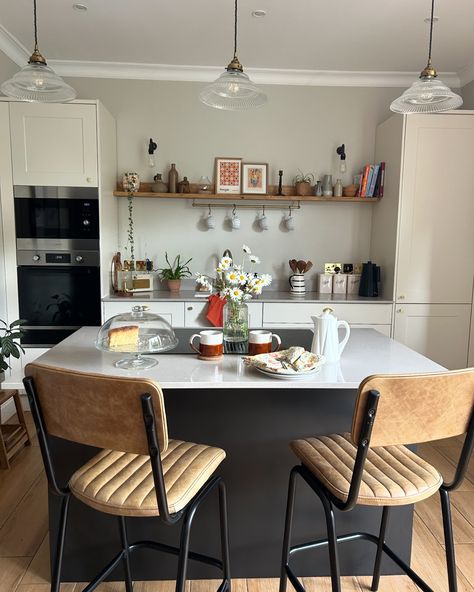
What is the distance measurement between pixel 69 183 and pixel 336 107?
231 cm

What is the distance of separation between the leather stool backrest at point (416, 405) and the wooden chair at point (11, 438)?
2303 millimetres

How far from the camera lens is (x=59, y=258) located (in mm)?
3533

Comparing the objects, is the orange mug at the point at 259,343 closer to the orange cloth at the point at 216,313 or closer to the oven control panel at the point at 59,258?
the orange cloth at the point at 216,313

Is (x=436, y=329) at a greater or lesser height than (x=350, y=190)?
lesser

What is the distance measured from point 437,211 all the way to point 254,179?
4.89 feet

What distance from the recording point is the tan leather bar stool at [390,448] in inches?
48.8

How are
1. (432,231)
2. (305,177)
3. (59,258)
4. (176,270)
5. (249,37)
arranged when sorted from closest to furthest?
1. (249,37)
2. (59,258)
3. (432,231)
4. (176,270)
5. (305,177)

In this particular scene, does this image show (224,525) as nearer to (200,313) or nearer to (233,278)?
(233,278)

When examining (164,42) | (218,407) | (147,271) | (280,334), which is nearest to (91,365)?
(218,407)

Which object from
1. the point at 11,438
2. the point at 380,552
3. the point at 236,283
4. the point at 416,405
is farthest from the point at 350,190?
the point at 11,438

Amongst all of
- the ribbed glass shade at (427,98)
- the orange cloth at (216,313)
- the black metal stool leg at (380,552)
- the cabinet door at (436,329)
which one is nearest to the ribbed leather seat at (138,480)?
the black metal stool leg at (380,552)

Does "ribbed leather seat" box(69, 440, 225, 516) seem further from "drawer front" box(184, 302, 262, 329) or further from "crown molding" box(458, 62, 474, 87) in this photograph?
"crown molding" box(458, 62, 474, 87)

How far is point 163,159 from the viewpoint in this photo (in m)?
4.09

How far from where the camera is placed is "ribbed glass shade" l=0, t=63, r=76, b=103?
1974mm
